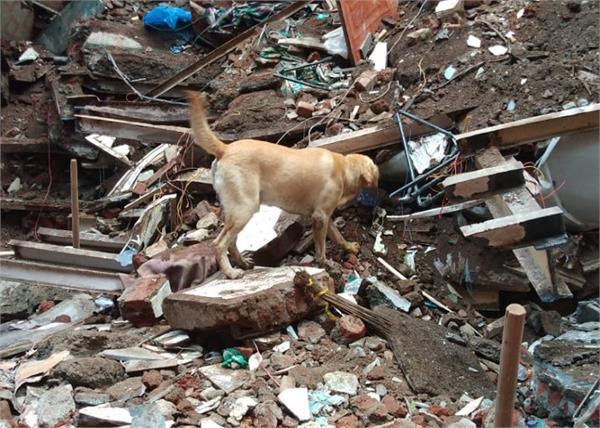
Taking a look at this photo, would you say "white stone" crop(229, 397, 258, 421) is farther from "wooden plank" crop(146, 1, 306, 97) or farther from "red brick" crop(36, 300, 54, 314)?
"wooden plank" crop(146, 1, 306, 97)

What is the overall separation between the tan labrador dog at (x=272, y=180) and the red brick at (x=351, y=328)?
0.90 metres

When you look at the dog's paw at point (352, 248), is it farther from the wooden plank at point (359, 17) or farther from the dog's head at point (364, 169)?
the wooden plank at point (359, 17)

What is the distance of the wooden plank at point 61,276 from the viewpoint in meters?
5.97

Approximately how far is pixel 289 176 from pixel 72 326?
2063 millimetres

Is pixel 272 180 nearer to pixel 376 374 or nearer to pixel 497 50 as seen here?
pixel 376 374

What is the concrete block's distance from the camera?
14.4ft

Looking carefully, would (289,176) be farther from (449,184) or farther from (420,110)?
(420,110)

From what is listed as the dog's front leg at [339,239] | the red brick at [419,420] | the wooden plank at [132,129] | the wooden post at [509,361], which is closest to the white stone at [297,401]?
the red brick at [419,420]

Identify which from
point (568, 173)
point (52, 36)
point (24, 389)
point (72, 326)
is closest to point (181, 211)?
point (72, 326)

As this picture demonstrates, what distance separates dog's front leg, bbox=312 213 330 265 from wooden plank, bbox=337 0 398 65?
3.32m

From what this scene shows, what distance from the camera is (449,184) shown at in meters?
5.25

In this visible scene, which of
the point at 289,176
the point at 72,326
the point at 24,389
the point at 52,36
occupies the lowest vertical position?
the point at 72,326

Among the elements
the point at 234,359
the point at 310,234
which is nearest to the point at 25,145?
the point at 310,234

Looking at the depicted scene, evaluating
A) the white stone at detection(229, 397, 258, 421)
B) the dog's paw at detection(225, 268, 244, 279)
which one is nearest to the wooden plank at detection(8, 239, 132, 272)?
the dog's paw at detection(225, 268, 244, 279)
